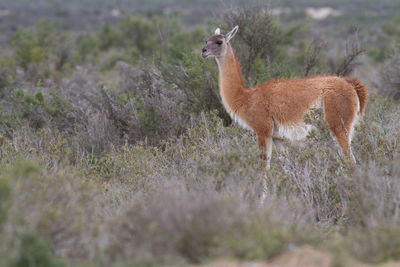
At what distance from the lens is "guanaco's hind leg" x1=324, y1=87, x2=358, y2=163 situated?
254 inches

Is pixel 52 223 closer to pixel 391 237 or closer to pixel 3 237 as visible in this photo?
pixel 3 237

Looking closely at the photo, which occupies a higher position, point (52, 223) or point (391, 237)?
point (52, 223)

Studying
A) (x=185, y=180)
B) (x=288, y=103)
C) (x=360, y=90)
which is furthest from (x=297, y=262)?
(x=360, y=90)

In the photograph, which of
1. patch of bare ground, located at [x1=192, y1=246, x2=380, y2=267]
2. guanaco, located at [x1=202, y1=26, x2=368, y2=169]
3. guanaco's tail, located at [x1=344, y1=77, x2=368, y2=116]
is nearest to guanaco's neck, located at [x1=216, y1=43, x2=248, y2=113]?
guanaco, located at [x1=202, y1=26, x2=368, y2=169]

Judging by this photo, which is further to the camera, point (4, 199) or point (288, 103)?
point (288, 103)

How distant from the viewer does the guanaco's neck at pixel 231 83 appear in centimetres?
718

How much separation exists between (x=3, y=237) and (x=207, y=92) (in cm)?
556

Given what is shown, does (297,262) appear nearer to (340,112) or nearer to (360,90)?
(340,112)

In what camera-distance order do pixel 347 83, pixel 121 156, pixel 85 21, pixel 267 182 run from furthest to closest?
1. pixel 85 21
2. pixel 121 156
3. pixel 347 83
4. pixel 267 182

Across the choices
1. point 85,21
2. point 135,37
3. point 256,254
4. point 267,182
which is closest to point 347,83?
point 267,182

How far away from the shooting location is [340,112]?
6457 millimetres

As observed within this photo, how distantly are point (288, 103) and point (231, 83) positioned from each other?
978 millimetres

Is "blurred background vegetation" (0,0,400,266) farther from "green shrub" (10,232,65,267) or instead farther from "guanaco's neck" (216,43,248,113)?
"guanaco's neck" (216,43,248,113)

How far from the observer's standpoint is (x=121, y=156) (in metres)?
7.22
